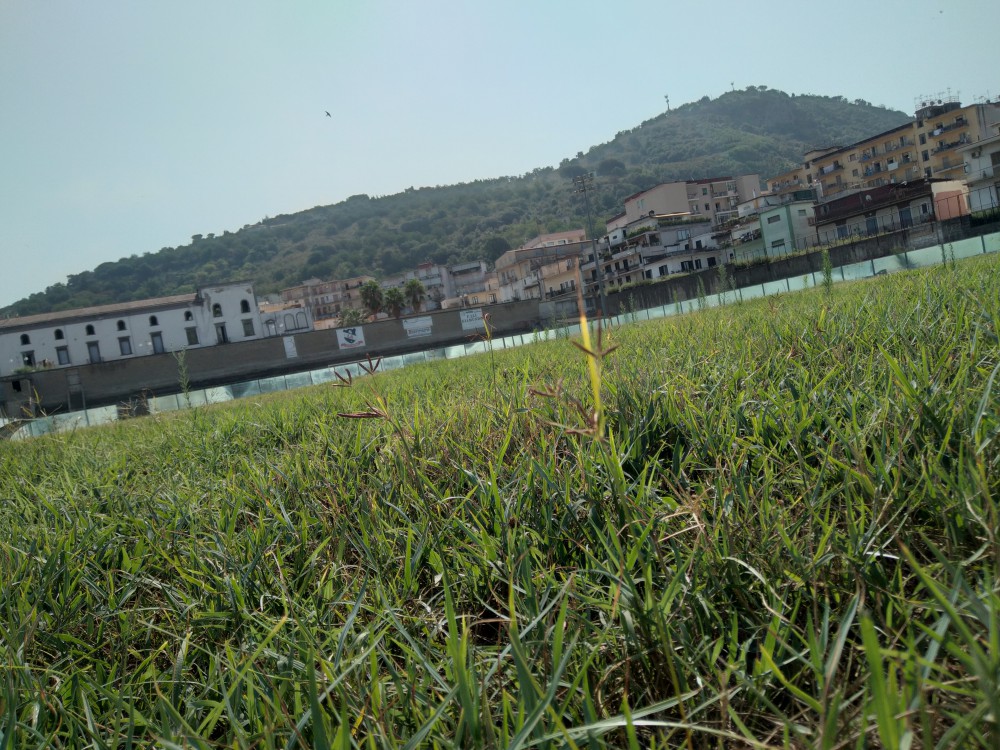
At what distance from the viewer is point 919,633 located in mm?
1120

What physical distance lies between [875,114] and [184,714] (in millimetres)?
238302

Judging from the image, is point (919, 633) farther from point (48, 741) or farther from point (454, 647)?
point (48, 741)

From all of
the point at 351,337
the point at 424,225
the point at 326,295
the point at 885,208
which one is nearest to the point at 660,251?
the point at 885,208

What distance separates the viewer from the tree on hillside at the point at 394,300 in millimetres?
97812

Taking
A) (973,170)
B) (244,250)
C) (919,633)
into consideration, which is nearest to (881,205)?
(973,170)

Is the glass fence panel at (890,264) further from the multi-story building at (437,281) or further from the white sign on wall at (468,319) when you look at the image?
the multi-story building at (437,281)

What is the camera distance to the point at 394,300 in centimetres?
9819

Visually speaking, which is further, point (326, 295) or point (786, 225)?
point (326, 295)

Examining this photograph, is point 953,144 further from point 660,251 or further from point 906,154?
point 660,251

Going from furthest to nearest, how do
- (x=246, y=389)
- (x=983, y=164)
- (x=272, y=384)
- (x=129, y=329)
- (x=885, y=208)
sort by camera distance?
(x=129, y=329), (x=885, y=208), (x=983, y=164), (x=272, y=384), (x=246, y=389)

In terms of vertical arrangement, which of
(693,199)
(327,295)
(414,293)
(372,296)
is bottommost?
(414,293)

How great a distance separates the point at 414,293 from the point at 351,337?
46167 mm

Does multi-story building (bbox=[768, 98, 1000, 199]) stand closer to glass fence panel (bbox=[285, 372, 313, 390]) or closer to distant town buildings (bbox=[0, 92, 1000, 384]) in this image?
distant town buildings (bbox=[0, 92, 1000, 384])

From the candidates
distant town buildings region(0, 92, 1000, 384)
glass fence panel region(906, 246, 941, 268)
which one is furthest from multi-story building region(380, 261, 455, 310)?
glass fence panel region(906, 246, 941, 268)
